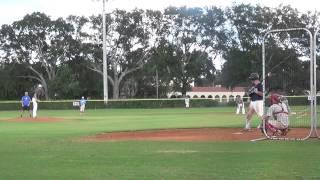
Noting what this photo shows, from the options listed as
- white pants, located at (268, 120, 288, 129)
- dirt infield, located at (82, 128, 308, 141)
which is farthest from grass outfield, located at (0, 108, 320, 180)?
white pants, located at (268, 120, 288, 129)

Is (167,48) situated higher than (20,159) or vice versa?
(167,48)

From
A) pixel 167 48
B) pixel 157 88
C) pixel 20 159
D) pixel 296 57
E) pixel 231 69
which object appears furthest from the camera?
pixel 157 88

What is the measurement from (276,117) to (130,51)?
270 ft

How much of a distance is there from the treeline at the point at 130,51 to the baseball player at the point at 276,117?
71827 millimetres

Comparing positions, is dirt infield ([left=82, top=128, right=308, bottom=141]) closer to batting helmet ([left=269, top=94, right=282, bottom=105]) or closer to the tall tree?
batting helmet ([left=269, top=94, right=282, bottom=105])

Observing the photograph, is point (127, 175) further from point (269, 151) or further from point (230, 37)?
point (230, 37)

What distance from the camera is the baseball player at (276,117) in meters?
16.5

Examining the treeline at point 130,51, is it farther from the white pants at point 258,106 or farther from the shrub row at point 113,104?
the white pants at point 258,106

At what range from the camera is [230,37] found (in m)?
91.8

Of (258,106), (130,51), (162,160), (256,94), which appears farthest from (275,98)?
(130,51)

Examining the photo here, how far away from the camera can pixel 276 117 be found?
16.8 m

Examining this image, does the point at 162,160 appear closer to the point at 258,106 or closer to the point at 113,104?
the point at 258,106

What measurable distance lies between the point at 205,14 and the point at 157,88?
16.9 m

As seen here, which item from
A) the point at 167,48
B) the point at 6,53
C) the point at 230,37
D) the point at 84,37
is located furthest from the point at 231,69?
the point at 6,53
